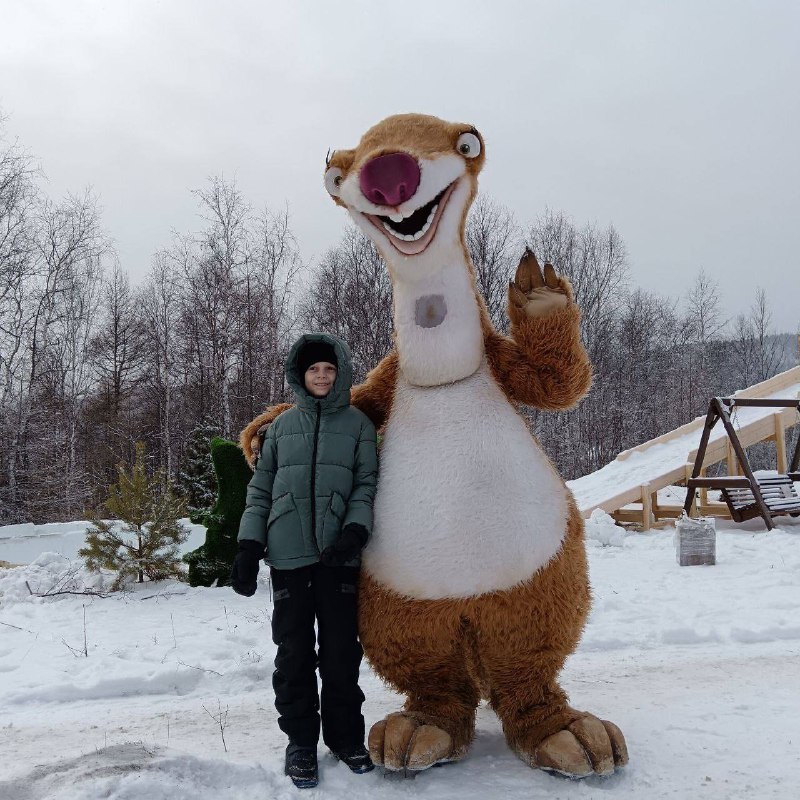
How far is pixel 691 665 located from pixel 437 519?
2320 millimetres

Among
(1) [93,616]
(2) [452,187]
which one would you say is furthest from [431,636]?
(1) [93,616]

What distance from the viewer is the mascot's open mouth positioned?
255 cm

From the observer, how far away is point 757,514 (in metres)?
9.09

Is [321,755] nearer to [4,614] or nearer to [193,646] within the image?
[193,646]

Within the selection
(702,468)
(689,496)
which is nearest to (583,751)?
(689,496)

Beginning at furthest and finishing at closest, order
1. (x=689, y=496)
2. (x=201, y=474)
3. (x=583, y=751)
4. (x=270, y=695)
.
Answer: (x=201, y=474) < (x=689, y=496) < (x=270, y=695) < (x=583, y=751)

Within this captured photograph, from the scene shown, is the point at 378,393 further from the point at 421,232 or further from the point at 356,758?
the point at 356,758

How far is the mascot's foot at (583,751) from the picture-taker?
90.3 inches

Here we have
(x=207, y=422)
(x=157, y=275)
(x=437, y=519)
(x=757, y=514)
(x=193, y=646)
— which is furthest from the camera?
(x=157, y=275)

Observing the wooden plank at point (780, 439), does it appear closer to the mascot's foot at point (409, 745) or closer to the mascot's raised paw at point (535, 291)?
the mascot's raised paw at point (535, 291)

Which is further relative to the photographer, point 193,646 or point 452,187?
point 193,646

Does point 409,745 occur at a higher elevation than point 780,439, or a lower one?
lower

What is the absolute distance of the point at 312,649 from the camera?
2.57 meters

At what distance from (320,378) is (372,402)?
329mm
